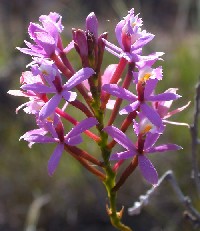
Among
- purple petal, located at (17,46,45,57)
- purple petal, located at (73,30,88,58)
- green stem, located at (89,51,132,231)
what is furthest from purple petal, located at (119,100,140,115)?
purple petal, located at (17,46,45,57)

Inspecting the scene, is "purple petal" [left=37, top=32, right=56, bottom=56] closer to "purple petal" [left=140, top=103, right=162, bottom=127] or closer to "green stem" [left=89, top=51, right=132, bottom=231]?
"green stem" [left=89, top=51, right=132, bottom=231]

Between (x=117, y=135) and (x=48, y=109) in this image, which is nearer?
(x=48, y=109)

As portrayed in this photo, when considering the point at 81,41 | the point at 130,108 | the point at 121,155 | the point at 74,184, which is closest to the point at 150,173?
the point at 121,155

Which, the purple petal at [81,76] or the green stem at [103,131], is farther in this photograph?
the green stem at [103,131]

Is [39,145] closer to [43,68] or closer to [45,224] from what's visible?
[45,224]

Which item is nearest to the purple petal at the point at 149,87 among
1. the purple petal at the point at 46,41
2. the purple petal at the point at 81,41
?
the purple petal at the point at 81,41

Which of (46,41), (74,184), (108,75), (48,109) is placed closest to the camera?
(48,109)

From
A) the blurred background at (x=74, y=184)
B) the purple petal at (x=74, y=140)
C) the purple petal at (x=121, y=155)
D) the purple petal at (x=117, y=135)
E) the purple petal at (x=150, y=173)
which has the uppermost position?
the purple petal at (x=117, y=135)

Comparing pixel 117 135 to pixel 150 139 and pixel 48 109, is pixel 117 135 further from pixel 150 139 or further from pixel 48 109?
pixel 48 109

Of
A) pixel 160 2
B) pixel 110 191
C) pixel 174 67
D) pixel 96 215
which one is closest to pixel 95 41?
pixel 110 191

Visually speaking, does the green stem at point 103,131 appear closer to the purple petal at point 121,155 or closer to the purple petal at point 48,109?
the purple petal at point 121,155

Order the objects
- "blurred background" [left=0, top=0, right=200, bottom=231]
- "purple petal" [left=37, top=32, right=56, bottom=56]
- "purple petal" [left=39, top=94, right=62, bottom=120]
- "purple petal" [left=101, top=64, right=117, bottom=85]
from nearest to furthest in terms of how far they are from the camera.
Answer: "purple petal" [left=39, top=94, right=62, bottom=120], "purple petal" [left=37, top=32, right=56, bottom=56], "purple petal" [left=101, top=64, right=117, bottom=85], "blurred background" [left=0, top=0, right=200, bottom=231]
